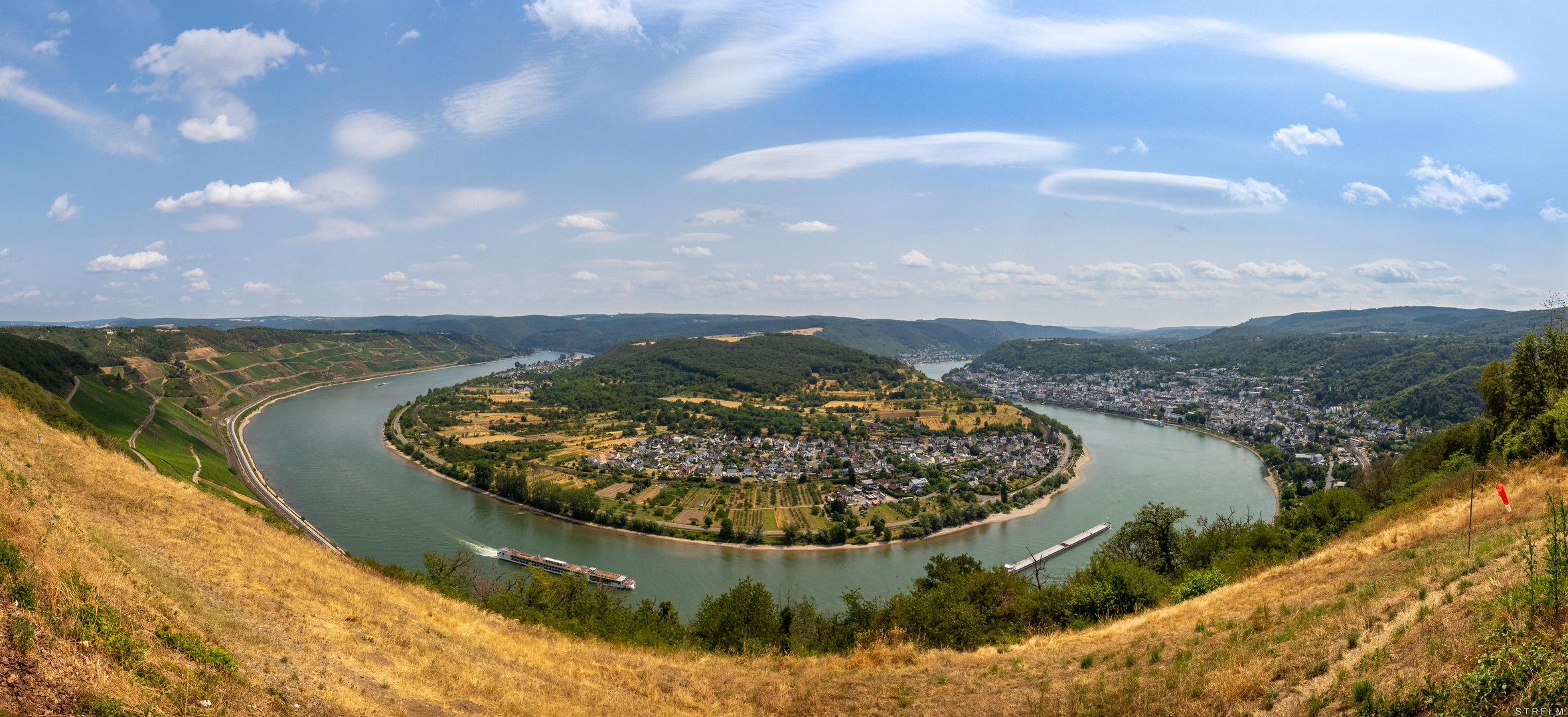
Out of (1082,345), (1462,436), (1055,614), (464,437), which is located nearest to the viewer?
(1055,614)

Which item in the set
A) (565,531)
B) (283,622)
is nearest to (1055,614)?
(283,622)

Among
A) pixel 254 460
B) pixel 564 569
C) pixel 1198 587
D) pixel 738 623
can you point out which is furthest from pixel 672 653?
pixel 254 460

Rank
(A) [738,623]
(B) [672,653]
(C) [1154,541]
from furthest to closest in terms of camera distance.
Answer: (C) [1154,541] → (A) [738,623] → (B) [672,653]

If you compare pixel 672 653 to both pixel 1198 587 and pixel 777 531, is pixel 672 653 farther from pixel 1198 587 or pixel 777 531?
pixel 777 531

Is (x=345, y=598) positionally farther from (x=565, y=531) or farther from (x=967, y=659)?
(x=565, y=531)

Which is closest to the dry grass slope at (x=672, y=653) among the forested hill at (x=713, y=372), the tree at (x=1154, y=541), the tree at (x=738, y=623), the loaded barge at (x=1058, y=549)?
the tree at (x=738, y=623)

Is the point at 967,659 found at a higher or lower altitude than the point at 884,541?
Result: higher

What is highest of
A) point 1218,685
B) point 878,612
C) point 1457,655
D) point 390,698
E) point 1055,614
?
point 1457,655

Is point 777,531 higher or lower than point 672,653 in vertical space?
lower
